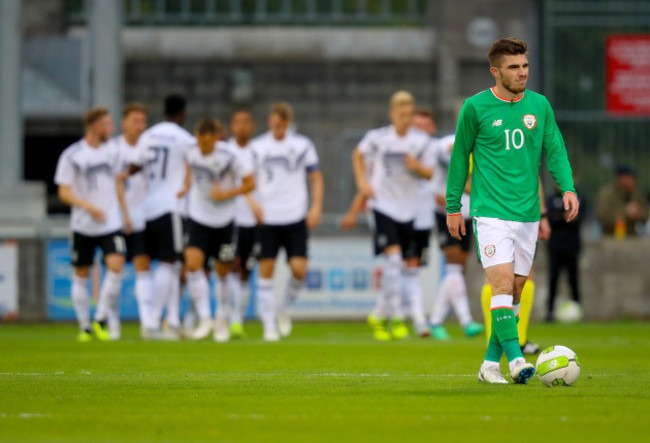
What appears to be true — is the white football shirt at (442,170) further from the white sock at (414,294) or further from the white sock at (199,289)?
the white sock at (199,289)

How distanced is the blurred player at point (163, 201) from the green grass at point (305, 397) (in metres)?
2.07

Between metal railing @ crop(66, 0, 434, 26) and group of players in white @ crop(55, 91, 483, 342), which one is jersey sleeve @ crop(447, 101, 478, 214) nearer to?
group of players in white @ crop(55, 91, 483, 342)

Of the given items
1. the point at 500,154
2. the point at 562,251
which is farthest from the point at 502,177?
the point at 562,251

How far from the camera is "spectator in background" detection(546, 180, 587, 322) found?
768 inches

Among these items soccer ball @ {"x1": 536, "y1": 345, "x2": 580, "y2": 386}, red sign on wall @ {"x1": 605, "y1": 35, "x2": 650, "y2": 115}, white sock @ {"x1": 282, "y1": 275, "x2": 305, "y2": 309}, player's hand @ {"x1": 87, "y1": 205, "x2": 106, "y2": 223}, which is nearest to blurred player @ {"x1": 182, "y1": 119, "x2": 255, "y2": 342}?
white sock @ {"x1": 282, "y1": 275, "x2": 305, "y2": 309}

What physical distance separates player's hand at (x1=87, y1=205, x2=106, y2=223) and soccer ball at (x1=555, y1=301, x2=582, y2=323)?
7.80 m

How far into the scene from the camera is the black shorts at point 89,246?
14.4 metres

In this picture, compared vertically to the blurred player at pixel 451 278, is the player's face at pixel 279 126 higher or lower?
higher

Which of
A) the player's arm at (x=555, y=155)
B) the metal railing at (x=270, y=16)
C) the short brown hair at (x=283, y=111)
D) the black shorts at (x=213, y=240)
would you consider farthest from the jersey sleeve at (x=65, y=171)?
the metal railing at (x=270, y=16)

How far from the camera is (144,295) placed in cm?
1448

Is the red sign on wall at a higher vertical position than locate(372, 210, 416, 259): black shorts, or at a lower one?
higher

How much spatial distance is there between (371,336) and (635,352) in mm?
3922

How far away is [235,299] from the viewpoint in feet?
53.0

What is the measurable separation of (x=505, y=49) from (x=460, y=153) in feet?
2.20
